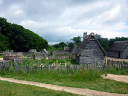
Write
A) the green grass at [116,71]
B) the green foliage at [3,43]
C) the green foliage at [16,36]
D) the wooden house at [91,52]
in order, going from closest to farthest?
the green grass at [116,71], the wooden house at [91,52], the green foliage at [3,43], the green foliage at [16,36]

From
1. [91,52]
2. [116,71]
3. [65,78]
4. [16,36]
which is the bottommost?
[65,78]

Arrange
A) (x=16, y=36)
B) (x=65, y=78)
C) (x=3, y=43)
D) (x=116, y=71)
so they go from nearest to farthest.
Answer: (x=65, y=78) < (x=116, y=71) < (x=3, y=43) < (x=16, y=36)

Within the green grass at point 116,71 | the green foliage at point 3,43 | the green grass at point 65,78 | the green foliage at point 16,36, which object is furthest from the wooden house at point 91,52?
the green foliage at point 16,36

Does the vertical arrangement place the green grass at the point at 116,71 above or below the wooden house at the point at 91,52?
below

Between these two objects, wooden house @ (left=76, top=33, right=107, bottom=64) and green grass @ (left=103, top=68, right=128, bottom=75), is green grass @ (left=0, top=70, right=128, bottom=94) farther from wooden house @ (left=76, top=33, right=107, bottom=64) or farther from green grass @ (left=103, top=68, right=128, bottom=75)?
wooden house @ (left=76, top=33, right=107, bottom=64)

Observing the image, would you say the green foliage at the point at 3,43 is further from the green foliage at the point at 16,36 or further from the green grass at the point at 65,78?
the green grass at the point at 65,78

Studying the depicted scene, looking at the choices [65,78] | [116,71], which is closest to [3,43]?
[65,78]

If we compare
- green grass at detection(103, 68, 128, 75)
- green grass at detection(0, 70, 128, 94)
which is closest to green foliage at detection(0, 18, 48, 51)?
green grass at detection(0, 70, 128, 94)

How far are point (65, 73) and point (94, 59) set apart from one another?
9515mm

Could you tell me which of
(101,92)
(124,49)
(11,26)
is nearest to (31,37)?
(11,26)

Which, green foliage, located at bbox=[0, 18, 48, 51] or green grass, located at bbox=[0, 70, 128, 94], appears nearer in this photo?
green grass, located at bbox=[0, 70, 128, 94]

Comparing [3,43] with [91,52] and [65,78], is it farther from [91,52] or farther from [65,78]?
[65,78]

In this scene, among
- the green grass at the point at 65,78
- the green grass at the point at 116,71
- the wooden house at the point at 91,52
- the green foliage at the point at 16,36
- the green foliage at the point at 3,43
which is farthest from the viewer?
the green foliage at the point at 16,36

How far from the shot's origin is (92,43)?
66.9 ft
